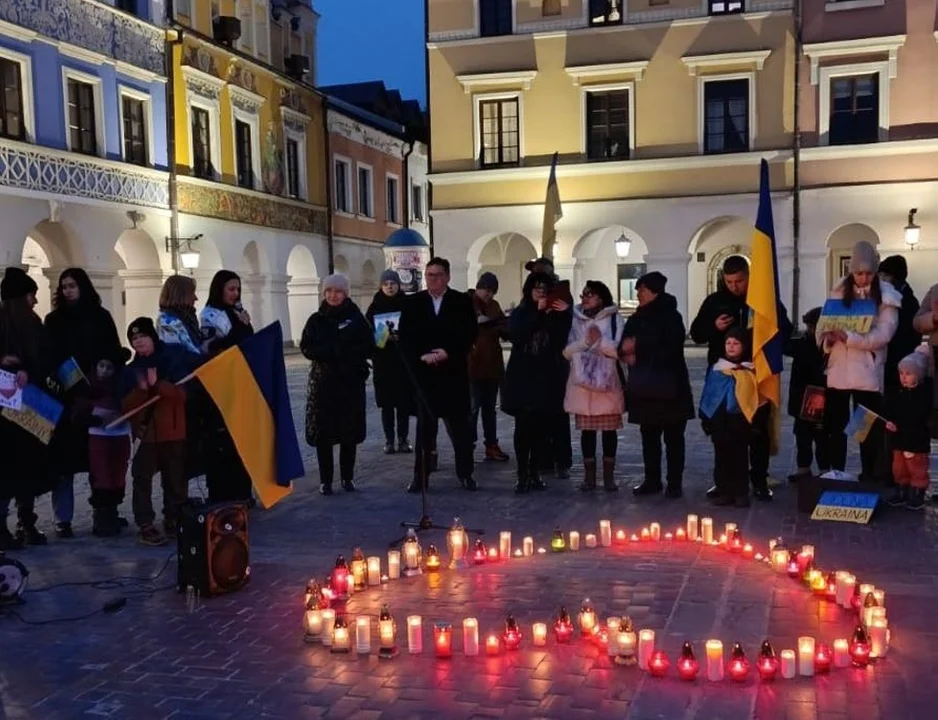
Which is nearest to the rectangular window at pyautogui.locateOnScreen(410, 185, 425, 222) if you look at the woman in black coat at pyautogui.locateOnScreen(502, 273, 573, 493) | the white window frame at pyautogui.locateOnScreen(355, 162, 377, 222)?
the white window frame at pyautogui.locateOnScreen(355, 162, 377, 222)

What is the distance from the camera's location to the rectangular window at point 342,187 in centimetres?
3428

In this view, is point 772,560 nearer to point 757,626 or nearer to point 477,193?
point 757,626

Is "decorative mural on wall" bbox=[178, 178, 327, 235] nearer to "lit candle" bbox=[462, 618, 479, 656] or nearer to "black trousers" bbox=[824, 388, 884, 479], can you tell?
"black trousers" bbox=[824, 388, 884, 479]

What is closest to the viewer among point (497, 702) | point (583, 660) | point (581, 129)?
point (497, 702)

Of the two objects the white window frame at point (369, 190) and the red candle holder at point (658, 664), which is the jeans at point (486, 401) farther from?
the white window frame at point (369, 190)

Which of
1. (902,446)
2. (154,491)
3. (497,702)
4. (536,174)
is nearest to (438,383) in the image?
(154,491)

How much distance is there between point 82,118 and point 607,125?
1267 cm

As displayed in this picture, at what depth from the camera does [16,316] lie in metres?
7.02

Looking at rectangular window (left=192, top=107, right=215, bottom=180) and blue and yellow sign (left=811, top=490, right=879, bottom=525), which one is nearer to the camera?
blue and yellow sign (left=811, top=490, right=879, bottom=525)

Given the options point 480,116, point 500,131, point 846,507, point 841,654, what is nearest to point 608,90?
point 500,131

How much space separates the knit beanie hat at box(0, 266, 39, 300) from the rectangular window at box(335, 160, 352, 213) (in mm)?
27437

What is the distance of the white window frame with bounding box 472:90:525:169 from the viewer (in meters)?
25.4

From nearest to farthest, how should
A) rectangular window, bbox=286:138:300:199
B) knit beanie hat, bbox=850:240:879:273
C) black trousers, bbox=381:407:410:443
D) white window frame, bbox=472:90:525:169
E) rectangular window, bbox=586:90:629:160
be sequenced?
knit beanie hat, bbox=850:240:879:273
black trousers, bbox=381:407:410:443
rectangular window, bbox=586:90:629:160
white window frame, bbox=472:90:525:169
rectangular window, bbox=286:138:300:199

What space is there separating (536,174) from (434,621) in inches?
831
